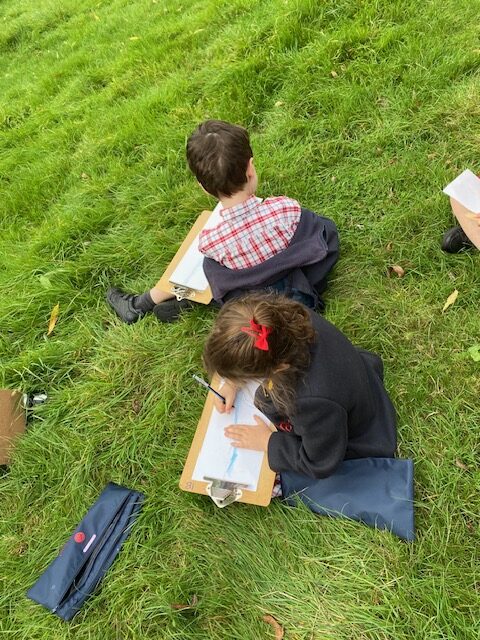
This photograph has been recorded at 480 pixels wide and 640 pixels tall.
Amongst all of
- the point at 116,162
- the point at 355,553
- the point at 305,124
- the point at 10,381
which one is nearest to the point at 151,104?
the point at 116,162

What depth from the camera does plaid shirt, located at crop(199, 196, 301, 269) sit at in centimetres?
247

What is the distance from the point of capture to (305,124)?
3467 mm

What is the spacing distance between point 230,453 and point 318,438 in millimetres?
679

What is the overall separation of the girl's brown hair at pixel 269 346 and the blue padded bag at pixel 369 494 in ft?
1.79

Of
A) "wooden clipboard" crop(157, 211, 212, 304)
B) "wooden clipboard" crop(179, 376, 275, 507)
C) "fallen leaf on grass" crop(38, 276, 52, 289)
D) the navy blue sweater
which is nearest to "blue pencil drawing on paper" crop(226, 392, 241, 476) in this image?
"wooden clipboard" crop(179, 376, 275, 507)

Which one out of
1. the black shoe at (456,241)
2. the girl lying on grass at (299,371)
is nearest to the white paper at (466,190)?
the black shoe at (456,241)

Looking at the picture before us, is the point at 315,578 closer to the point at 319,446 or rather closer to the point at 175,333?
the point at 319,446

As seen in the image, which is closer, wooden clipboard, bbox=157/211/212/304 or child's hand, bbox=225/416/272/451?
child's hand, bbox=225/416/272/451

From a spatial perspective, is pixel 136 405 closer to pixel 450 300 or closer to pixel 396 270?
pixel 396 270

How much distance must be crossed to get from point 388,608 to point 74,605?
135cm

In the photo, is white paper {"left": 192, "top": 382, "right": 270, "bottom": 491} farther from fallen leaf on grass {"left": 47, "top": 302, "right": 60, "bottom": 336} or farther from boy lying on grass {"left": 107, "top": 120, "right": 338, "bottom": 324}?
fallen leaf on grass {"left": 47, "top": 302, "right": 60, "bottom": 336}

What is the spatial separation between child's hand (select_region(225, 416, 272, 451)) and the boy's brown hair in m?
1.19

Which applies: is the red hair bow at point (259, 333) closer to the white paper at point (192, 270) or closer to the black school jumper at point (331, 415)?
the black school jumper at point (331, 415)

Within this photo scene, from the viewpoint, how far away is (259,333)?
1.61m
